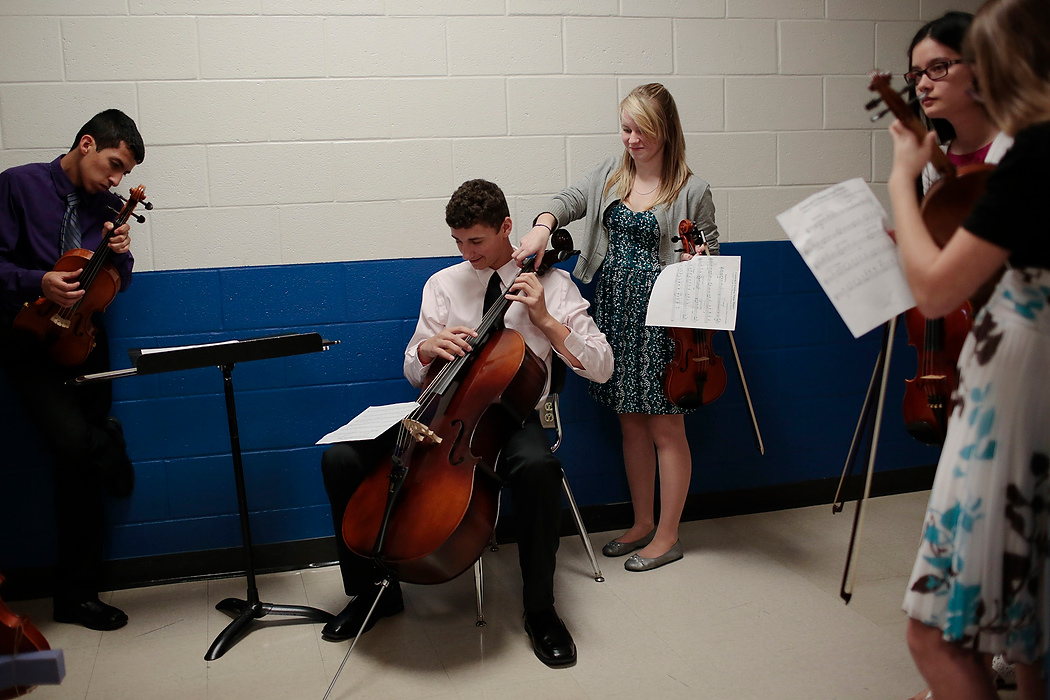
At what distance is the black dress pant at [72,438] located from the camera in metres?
2.38

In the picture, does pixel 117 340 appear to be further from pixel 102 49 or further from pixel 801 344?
pixel 801 344

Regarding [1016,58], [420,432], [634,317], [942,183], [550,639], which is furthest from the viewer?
[634,317]

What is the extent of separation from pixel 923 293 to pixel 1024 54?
0.37 metres

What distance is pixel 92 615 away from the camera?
95.0 inches

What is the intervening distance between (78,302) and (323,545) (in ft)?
3.70

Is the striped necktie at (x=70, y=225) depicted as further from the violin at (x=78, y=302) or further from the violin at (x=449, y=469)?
the violin at (x=449, y=469)

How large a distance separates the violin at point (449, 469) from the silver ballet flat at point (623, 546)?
79 cm

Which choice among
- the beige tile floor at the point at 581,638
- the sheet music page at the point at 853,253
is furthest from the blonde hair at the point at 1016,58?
the beige tile floor at the point at 581,638

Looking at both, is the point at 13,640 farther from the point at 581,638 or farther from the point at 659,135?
the point at 659,135

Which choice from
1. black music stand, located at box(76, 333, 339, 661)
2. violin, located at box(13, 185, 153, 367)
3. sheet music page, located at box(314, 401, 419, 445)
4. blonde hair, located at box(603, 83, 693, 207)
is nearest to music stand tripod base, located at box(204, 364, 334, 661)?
black music stand, located at box(76, 333, 339, 661)

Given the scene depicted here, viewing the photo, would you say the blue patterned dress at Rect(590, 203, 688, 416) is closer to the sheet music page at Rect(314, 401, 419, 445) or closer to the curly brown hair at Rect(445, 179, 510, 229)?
the curly brown hair at Rect(445, 179, 510, 229)

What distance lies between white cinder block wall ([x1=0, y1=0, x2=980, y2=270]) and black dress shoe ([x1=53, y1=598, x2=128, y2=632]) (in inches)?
40.9

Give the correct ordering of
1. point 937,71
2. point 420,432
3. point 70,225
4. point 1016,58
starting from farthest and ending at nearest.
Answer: point 70,225 < point 420,432 < point 937,71 < point 1016,58

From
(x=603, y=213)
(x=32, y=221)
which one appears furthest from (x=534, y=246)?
(x=32, y=221)
